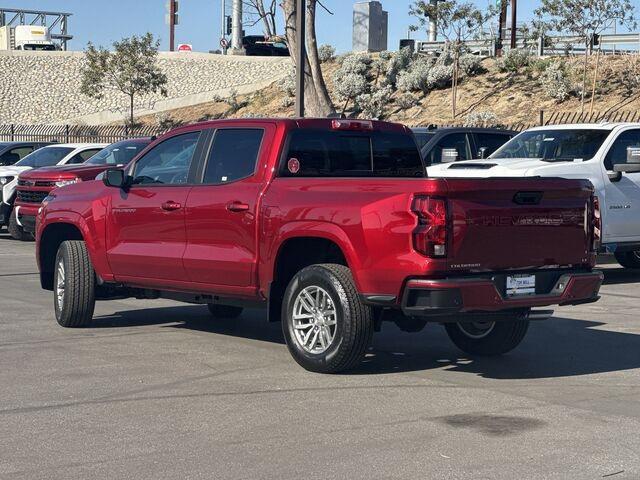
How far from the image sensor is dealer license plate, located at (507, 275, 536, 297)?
323 inches

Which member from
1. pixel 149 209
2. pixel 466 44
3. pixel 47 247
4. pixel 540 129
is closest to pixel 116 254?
pixel 149 209

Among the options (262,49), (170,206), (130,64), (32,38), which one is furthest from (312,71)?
(32,38)

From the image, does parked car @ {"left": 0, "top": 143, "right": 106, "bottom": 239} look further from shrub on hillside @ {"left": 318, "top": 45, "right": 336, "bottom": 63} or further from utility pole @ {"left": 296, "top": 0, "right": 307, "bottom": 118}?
shrub on hillside @ {"left": 318, "top": 45, "right": 336, "bottom": 63}

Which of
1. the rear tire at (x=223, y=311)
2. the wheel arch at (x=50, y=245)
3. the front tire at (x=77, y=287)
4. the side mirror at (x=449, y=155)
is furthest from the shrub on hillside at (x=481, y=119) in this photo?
the front tire at (x=77, y=287)

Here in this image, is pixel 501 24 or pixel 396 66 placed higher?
pixel 501 24

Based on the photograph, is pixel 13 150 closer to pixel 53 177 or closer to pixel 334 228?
pixel 53 177

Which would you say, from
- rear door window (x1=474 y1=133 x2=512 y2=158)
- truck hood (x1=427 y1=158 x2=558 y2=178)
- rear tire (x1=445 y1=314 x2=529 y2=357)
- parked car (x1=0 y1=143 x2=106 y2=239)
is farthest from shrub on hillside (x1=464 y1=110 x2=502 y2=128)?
rear tire (x1=445 y1=314 x2=529 y2=357)

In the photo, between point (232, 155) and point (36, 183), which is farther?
point (36, 183)

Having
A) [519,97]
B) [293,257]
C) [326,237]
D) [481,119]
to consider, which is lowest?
[293,257]

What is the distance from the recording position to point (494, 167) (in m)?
15.6

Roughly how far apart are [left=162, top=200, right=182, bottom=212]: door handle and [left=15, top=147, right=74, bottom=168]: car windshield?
14.2 metres

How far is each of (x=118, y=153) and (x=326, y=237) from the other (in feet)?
44.2

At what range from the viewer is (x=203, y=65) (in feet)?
247

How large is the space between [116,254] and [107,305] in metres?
2.60
